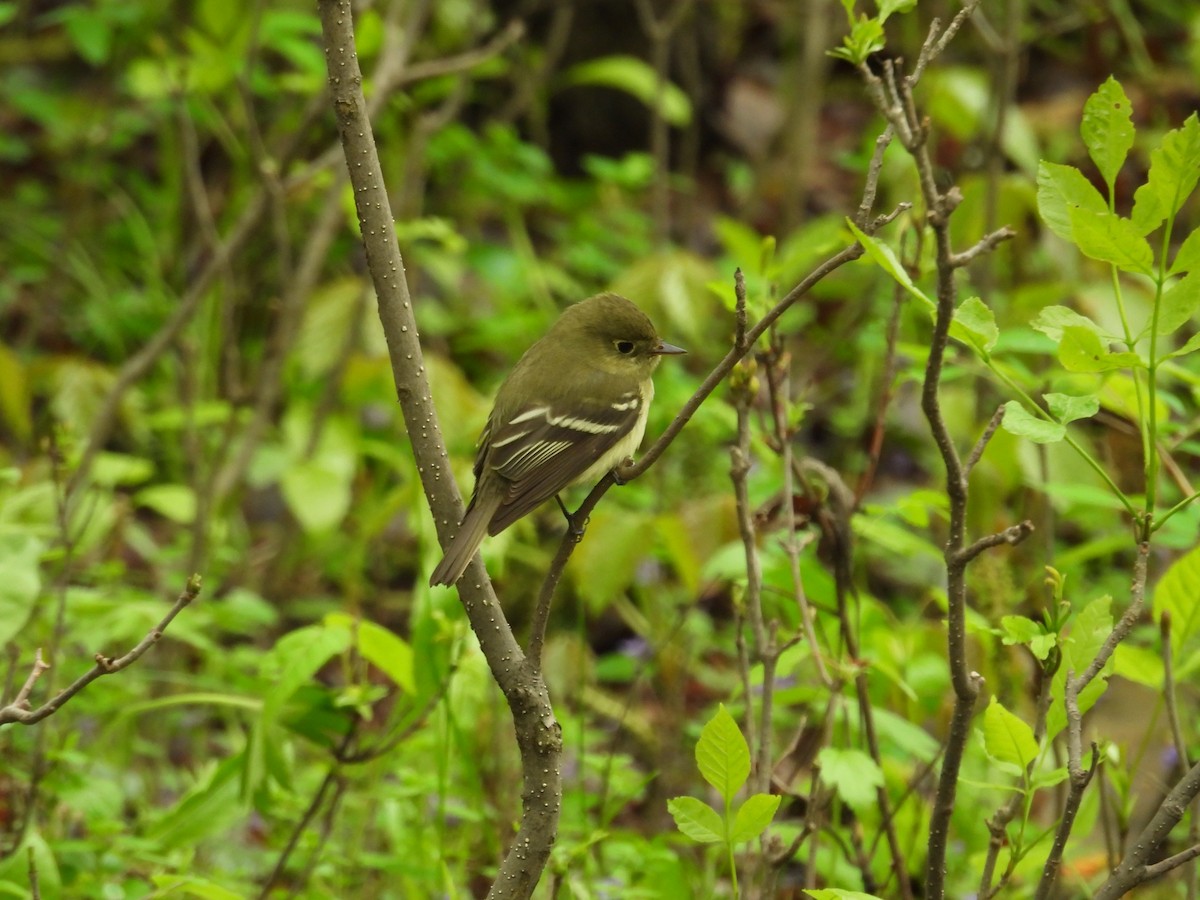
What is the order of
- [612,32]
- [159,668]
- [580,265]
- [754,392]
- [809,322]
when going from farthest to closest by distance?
[612,32], [809,322], [580,265], [159,668], [754,392]

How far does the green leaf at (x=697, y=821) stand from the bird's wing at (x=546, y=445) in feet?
3.69

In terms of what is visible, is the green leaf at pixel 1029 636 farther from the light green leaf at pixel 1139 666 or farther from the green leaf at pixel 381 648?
the green leaf at pixel 381 648

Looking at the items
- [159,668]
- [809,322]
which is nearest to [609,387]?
[159,668]

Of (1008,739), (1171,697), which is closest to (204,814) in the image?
(1008,739)

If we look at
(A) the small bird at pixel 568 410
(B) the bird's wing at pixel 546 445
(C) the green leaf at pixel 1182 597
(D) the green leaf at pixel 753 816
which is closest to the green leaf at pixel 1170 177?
(C) the green leaf at pixel 1182 597

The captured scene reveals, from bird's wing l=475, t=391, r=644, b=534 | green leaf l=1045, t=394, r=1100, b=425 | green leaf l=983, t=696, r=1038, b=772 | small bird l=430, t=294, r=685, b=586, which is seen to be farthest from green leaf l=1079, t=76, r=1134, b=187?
bird's wing l=475, t=391, r=644, b=534

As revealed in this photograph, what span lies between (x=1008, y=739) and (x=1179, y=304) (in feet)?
1.96

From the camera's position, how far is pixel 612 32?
8.11 metres

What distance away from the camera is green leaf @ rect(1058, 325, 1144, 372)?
66.6 inches

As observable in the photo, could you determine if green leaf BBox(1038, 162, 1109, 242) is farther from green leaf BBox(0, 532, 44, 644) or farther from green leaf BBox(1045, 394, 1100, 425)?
green leaf BBox(0, 532, 44, 644)

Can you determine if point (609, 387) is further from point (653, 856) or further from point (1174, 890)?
point (1174, 890)

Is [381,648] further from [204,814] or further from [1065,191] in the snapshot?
[1065,191]

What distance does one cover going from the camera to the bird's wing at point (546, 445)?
3117 millimetres

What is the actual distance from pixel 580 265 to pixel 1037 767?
4870 mm
